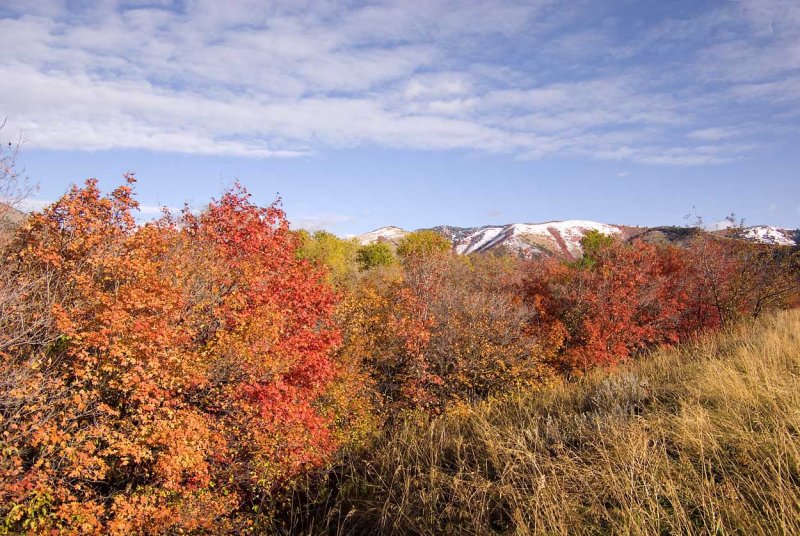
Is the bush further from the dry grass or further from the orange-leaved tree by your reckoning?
the dry grass

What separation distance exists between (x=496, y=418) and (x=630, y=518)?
5.33 meters

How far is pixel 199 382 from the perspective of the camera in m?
15.1

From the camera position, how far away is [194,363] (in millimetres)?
15062

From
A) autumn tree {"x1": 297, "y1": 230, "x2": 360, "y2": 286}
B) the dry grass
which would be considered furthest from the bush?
the dry grass

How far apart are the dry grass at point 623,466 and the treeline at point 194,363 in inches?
224

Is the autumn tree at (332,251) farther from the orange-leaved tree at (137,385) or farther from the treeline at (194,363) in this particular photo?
the orange-leaved tree at (137,385)

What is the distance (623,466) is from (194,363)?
1344cm

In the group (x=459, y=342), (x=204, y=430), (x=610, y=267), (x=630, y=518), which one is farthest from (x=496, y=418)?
(x=610, y=267)

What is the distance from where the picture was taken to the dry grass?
4688 mm

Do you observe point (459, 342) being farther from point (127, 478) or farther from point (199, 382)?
point (127, 478)

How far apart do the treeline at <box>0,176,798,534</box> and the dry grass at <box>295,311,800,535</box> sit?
570 centimetres

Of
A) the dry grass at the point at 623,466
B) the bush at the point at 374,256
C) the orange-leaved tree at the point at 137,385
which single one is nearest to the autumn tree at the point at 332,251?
the bush at the point at 374,256

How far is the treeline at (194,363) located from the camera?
12.3m

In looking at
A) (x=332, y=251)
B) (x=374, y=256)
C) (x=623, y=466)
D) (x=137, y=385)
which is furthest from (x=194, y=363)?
(x=374, y=256)
